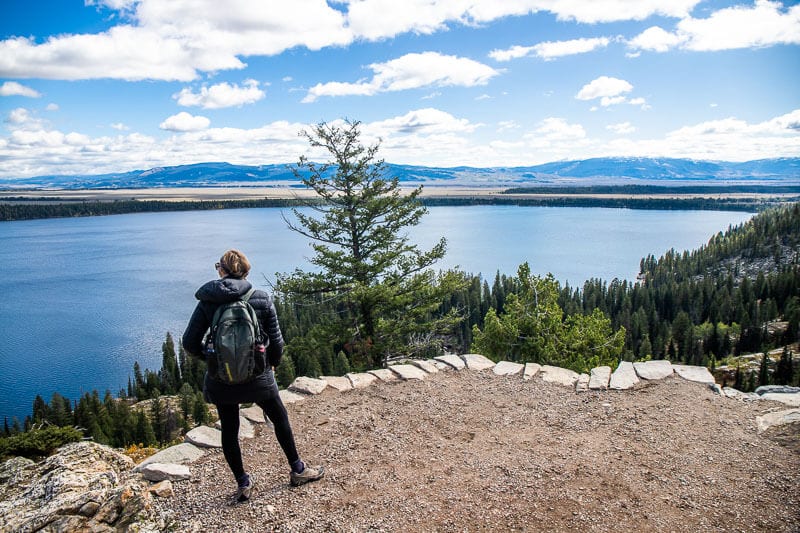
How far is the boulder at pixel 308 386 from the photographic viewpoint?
29.8 ft

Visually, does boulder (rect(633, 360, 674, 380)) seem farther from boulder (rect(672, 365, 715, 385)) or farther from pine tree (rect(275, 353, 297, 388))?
pine tree (rect(275, 353, 297, 388))

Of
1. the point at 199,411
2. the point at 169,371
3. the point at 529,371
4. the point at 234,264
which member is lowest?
the point at 199,411

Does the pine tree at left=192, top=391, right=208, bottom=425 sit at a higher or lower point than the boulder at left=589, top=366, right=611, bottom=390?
lower

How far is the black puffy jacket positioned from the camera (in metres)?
4.91

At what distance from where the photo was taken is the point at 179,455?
6.66 meters

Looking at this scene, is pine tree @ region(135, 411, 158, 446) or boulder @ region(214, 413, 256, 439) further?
pine tree @ region(135, 411, 158, 446)

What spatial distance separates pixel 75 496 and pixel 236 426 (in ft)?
5.88

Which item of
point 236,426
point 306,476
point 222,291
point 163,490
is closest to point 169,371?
point 163,490

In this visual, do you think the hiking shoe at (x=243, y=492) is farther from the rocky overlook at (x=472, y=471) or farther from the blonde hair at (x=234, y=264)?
the blonde hair at (x=234, y=264)

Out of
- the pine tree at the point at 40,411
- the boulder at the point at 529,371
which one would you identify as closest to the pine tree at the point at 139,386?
the pine tree at the point at 40,411

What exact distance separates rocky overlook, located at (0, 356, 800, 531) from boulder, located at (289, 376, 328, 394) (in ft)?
0.42

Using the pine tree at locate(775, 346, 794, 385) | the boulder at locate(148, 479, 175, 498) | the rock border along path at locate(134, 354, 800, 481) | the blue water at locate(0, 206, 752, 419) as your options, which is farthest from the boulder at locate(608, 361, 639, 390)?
the pine tree at locate(775, 346, 794, 385)

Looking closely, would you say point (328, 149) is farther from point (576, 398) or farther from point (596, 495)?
point (596, 495)

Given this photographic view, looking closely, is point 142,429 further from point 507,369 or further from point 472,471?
point 472,471
